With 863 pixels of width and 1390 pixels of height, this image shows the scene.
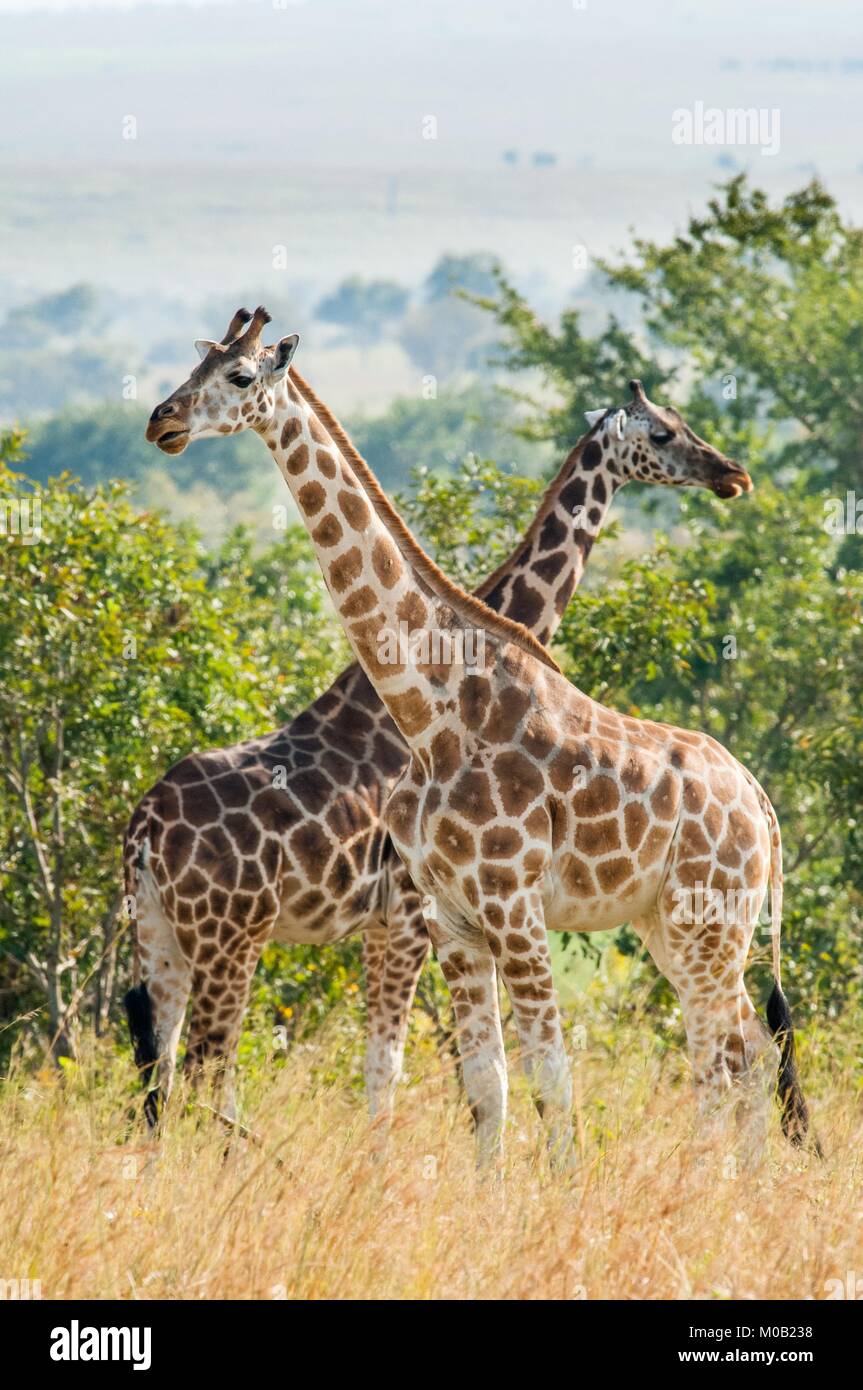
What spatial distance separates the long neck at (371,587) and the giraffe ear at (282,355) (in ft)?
0.44

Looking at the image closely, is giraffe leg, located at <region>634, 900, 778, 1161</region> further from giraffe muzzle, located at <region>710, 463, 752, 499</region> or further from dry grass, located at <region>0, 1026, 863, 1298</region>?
giraffe muzzle, located at <region>710, 463, 752, 499</region>

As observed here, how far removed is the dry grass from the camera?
5.29 meters

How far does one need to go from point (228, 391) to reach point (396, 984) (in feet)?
9.94

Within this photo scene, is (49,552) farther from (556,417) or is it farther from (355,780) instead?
(556,417)

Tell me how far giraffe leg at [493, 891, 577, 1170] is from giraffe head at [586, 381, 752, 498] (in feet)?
8.90

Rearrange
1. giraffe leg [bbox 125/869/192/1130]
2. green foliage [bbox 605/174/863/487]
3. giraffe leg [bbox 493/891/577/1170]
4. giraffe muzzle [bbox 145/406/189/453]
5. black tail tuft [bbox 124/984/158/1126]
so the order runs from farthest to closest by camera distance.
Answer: green foliage [bbox 605/174/863/487] < giraffe leg [bbox 125/869/192/1130] < black tail tuft [bbox 124/984/158/1126] < giraffe leg [bbox 493/891/577/1170] < giraffe muzzle [bbox 145/406/189/453]

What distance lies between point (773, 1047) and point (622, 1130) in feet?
2.25

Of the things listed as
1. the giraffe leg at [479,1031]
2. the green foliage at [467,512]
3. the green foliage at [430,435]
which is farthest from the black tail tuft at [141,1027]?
the green foliage at [430,435]

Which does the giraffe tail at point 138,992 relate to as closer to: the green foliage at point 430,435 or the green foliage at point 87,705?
the green foliage at point 87,705

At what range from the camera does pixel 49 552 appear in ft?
32.3

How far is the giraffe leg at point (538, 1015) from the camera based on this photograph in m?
6.51

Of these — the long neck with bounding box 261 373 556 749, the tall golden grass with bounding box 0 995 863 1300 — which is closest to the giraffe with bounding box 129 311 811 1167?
the long neck with bounding box 261 373 556 749

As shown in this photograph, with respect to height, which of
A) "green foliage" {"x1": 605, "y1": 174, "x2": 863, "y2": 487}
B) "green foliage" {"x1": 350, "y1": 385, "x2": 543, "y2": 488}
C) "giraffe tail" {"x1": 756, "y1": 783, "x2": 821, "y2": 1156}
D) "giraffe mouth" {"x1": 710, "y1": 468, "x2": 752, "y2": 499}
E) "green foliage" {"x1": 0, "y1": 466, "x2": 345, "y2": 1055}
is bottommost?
"giraffe tail" {"x1": 756, "y1": 783, "x2": 821, "y2": 1156}
